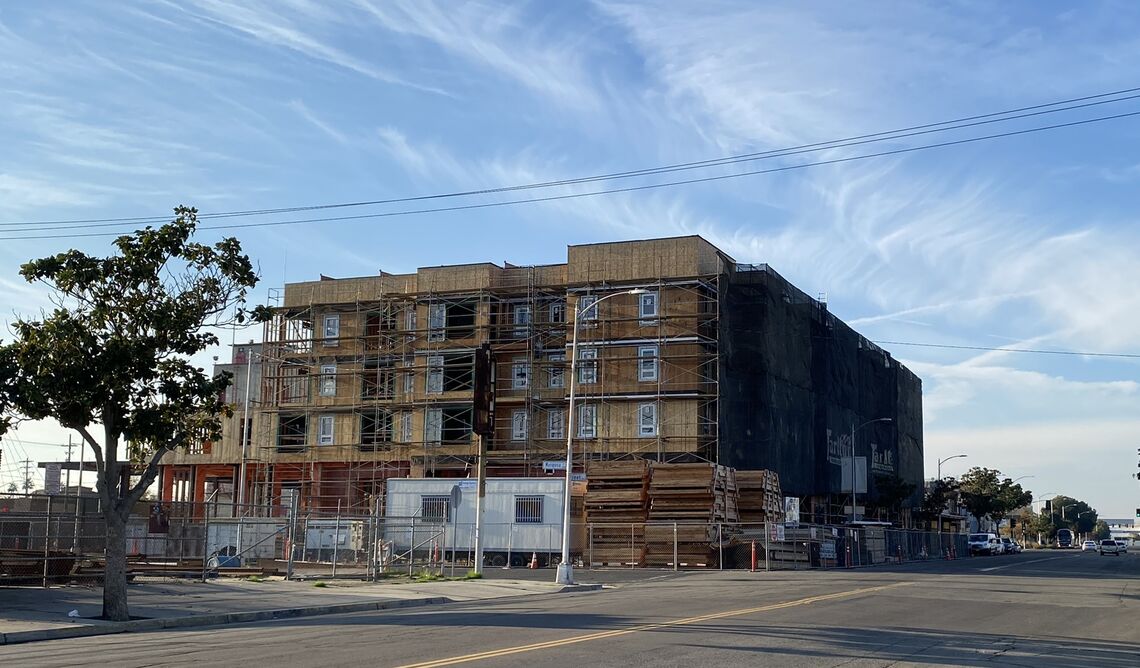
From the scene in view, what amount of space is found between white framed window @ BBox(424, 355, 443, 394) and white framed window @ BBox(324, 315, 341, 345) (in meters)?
7.48

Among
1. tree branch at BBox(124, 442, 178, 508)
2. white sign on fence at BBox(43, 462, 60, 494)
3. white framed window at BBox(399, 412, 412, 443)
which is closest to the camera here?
tree branch at BBox(124, 442, 178, 508)

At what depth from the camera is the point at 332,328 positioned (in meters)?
68.9

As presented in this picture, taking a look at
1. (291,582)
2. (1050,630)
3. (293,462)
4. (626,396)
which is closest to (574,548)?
(626,396)

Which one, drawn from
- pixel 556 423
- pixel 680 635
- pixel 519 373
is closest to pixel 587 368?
pixel 556 423

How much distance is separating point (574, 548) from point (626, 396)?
12921 mm

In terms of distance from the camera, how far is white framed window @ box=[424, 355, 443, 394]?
2522 inches

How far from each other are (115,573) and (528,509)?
2831cm

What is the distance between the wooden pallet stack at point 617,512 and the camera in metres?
46.8

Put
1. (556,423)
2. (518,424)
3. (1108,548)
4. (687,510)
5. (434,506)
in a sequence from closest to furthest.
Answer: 1. (687,510)
2. (434,506)
3. (556,423)
4. (518,424)
5. (1108,548)

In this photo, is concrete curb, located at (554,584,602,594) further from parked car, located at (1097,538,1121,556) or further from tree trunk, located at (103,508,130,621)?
parked car, located at (1097,538,1121,556)

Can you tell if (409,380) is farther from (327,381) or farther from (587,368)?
(587,368)

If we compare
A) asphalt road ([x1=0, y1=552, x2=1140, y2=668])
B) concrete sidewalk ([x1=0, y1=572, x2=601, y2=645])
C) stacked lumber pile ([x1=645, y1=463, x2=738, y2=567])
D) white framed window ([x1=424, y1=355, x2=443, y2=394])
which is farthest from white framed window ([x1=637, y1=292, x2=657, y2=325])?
asphalt road ([x1=0, y1=552, x2=1140, y2=668])

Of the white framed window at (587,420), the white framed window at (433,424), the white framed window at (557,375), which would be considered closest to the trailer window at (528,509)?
the white framed window at (587,420)

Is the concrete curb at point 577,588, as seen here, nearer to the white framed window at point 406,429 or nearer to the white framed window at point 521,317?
the white framed window at point 521,317
